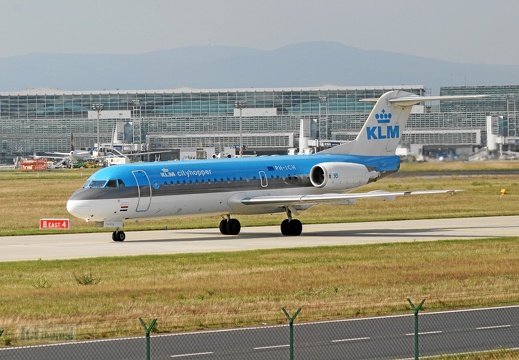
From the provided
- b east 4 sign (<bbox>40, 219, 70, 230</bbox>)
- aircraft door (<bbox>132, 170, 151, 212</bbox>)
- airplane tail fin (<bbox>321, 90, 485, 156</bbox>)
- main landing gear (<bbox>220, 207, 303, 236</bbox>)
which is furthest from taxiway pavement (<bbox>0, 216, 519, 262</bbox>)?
airplane tail fin (<bbox>321, 90, 485, 156</bbox>)

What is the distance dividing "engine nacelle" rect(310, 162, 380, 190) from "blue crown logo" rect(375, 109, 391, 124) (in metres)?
3.43

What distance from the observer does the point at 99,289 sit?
3034 cm

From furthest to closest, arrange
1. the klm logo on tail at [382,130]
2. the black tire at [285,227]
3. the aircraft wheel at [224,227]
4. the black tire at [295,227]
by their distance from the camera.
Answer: the klm logo on tail at [382,130] → the aircraft wheel at [224,227] → the black tire at [285,227] → the black tire at [295,227]

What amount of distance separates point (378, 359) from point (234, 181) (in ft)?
93.2

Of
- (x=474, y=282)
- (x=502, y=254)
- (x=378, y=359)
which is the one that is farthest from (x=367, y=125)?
(x=378, y=359)

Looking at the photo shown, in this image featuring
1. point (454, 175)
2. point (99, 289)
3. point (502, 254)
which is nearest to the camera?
point (99, 289)

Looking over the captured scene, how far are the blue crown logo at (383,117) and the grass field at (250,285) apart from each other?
1250 cm

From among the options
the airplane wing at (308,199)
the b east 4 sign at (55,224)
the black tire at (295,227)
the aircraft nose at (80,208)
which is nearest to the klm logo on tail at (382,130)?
the airplane wing at (308,199)

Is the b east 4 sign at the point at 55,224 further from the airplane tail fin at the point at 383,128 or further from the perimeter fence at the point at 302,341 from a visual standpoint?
the perimeter fence at the point at 302,341

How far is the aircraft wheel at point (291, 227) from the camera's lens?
48.9 m

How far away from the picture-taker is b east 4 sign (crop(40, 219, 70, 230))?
53956mm

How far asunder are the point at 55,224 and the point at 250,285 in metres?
25.4

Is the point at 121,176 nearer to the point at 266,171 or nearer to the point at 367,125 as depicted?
the point at 266,171

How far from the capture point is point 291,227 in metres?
48.9
